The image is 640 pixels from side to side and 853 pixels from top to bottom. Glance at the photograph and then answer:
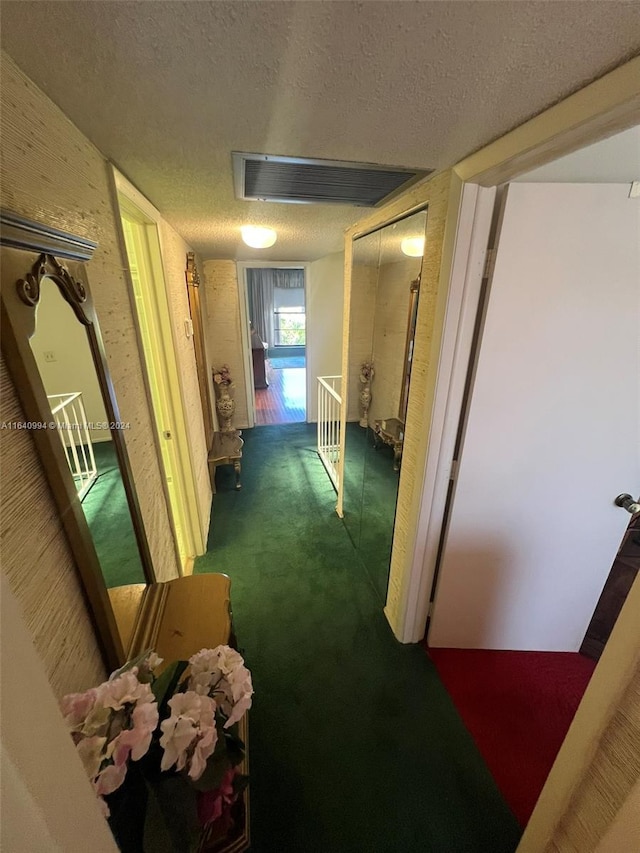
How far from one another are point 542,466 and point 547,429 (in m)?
0.17

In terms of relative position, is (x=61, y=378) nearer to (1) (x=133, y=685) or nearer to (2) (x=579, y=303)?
(1) (x=133, y=685)

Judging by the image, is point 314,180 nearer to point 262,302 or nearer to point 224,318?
point 224,318

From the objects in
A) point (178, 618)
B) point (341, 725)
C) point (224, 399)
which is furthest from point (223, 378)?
point (341, 725)

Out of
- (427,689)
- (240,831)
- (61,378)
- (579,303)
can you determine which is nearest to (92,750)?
(240,831)

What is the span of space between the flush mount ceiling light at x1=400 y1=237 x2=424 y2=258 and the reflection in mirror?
4.23 ft

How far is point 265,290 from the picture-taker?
9.80 metres

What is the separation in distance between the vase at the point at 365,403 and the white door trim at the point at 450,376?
95cm

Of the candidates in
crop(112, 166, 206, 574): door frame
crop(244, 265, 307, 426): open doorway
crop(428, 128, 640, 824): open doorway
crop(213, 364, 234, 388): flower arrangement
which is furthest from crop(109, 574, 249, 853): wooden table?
crop(244, 265, 307, 426): open doorway

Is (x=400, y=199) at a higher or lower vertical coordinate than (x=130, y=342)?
higher

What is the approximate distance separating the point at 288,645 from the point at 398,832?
80cm

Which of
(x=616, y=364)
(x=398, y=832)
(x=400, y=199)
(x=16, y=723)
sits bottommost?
(x=398, y=832)

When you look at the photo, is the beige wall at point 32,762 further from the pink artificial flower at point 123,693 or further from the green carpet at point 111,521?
the green carpet at point 111,521

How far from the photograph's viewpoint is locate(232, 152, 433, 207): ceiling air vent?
1.05 meters

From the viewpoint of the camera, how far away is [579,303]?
45.2 inches
